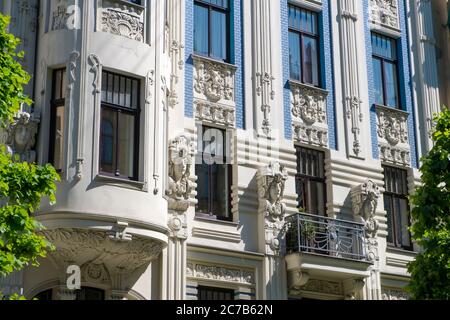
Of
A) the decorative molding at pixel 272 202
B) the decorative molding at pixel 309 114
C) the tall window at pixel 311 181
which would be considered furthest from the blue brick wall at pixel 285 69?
the decorative molding at pixel 272 202

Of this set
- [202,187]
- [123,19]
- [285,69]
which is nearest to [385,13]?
[285,69]

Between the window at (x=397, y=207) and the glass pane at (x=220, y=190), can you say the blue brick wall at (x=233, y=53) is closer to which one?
the glass pane at (x=220, y=190)

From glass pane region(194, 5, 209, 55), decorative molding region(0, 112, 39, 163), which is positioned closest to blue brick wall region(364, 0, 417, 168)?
glass pane region(194, 5, 209, 55)

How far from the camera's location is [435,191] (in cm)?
1950

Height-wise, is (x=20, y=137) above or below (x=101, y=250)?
above

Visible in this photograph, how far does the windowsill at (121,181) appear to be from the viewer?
19.7m

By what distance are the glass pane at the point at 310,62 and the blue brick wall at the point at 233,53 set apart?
2.58m

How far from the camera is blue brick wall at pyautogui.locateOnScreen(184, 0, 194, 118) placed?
917 inches

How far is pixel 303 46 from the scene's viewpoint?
26719 mm

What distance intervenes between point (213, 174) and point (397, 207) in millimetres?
6896

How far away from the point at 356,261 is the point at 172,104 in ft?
22.0

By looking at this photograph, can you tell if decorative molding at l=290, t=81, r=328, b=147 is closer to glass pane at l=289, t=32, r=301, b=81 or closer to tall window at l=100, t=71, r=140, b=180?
glass pane at l=289, t=32, r=301, b=81

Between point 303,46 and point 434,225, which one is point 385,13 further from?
point 434,225

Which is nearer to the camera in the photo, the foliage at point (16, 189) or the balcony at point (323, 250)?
the foliage at point (16, 189)
